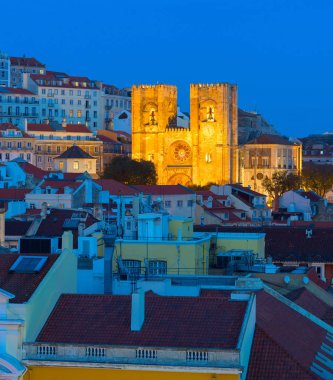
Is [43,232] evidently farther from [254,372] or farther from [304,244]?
[254,372]

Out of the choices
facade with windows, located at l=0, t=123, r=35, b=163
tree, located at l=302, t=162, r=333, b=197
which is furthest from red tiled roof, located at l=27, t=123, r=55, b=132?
tree, located at l=302, t=162, r=333, b=197

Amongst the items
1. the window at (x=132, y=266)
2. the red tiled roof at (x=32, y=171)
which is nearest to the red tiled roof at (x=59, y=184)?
the red tiled roof at (x=32, y=171)

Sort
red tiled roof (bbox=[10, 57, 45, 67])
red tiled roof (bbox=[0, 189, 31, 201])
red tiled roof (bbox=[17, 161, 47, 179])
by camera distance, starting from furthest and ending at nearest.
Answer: red tiled roof (bbox=[10, 57, 45, 67])
red tiled roof (bbox=[17, 161, 47, 179])
red tiled roof (bbox=[0, 189, 31, 201])

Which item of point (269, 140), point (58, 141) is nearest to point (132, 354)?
point (58, 141)

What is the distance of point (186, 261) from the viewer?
3164cm

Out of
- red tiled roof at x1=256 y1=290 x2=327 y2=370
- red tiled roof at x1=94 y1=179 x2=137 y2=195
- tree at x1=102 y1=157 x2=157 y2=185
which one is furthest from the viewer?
tree at x1=102 y1=157 x2=157 y2=185

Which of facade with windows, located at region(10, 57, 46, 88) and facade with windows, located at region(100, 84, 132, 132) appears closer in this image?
facade with windows, located at region(100, 84, 132, 132)

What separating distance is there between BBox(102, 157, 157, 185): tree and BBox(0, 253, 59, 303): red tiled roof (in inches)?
3651

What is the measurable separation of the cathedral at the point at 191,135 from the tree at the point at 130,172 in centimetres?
1437

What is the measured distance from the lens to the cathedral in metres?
139

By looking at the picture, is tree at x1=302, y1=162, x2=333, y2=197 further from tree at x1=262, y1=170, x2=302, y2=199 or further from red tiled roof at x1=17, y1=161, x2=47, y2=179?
red tiled roof at x1=17, y1=161, x2=47, y2=179

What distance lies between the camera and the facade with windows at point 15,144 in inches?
5005

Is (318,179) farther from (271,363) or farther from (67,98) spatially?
(271,363)

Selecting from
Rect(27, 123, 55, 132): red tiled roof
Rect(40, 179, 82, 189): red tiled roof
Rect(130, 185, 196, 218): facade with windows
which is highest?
Rect(27, 123, 55, 132): red tiled roof
